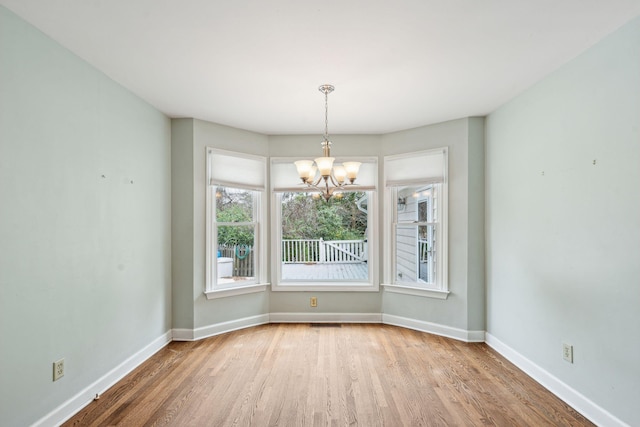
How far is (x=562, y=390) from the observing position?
2791 mm

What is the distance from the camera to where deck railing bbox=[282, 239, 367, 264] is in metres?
5.00

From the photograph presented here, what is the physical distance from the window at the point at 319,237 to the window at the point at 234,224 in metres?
0.27

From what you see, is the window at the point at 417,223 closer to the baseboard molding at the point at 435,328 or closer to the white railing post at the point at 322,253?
the baseboard molding at the point at 435,328

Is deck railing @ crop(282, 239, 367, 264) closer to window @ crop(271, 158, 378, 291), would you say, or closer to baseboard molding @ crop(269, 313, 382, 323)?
window @ crop(271, 158, 378, 291)

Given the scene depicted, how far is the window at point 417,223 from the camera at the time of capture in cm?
436

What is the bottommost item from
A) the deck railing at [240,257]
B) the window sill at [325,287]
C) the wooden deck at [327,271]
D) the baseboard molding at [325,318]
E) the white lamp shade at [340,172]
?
the baseboard molding at [325,318]

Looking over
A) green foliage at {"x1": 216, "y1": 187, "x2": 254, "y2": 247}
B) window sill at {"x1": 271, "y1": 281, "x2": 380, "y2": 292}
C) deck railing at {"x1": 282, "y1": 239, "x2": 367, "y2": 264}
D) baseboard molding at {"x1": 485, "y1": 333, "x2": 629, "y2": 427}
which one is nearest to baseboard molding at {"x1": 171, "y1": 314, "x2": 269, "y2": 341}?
window sill at {"x1": 271, "y1": 281, "x2": 380, "y2": 292}

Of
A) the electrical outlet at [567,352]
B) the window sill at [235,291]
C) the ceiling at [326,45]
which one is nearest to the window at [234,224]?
the window sill at [235,291]

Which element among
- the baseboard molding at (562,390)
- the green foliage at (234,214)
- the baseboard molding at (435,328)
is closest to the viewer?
the baseboard molding at (562,390)

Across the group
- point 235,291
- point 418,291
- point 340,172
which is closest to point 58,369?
point 235,291

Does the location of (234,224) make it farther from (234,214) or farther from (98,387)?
(98,387)

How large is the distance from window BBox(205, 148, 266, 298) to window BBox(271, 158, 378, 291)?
0.27 meters

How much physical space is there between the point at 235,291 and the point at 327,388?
197cm

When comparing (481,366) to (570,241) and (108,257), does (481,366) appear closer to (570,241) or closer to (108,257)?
(570,241)
